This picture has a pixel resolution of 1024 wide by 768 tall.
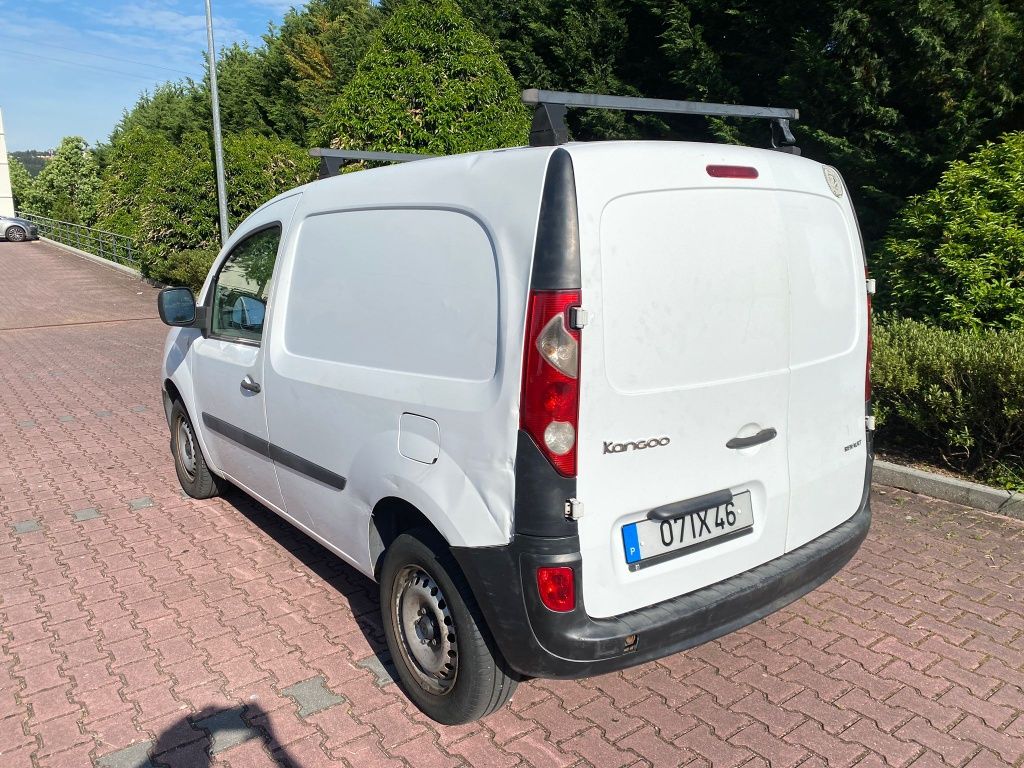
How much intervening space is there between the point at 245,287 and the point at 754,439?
275cm

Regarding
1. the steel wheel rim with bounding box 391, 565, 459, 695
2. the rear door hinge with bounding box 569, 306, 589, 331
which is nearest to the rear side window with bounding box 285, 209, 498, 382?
the rear door hinge with bounding box 569, 306, 589, 331

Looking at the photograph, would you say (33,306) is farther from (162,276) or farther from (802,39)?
(802,39)

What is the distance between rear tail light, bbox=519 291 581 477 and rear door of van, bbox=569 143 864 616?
0.04 meters

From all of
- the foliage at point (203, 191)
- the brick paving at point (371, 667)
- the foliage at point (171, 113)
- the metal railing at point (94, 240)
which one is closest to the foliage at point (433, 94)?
the foliage at point (203, 191)

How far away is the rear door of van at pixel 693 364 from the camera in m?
2.45

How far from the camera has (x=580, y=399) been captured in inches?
94.1

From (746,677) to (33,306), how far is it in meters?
17.6

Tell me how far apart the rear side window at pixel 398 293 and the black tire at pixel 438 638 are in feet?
2.18

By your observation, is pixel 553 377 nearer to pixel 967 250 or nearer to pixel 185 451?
pixel 185 451

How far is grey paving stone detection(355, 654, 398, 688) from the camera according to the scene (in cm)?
329

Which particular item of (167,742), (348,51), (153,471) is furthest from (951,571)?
(348,51)

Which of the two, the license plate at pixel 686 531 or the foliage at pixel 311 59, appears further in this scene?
the foliage at pixel 311 59

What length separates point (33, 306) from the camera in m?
16.9

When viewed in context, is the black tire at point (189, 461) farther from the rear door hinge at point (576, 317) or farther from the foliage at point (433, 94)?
the foliage at point (433, 94)
